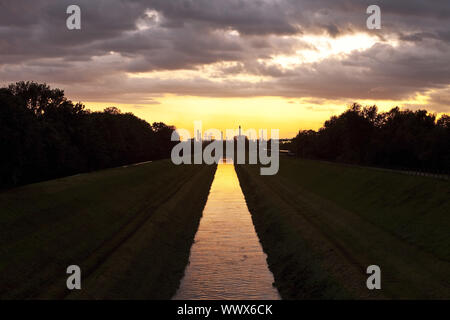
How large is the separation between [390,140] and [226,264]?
86778 millimetres

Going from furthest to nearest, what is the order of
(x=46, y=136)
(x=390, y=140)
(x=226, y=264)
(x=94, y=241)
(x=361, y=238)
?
1. (x=390, y=140)
2. (x=46, y=136)
3. (x=94, y=241)
4. (x=361, y=238)
5. (x=226, y=264)

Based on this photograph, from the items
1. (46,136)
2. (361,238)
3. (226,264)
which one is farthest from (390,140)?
(226,264)

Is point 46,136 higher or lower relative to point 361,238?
higher

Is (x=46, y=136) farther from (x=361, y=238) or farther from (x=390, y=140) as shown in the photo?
(x=390, y=140)

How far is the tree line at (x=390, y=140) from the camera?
271 feet

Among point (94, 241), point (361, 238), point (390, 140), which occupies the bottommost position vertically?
point (94, 241)

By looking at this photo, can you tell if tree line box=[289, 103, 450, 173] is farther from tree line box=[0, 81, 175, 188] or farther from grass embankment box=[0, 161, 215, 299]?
tree line box=[0, 81, 175, 188]

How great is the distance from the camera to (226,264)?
2777 cm

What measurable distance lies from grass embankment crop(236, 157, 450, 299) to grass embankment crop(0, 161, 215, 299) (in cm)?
630

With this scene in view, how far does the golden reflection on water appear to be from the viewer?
22.8 m

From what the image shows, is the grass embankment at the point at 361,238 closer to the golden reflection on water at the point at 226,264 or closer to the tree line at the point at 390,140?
the golden reflection on water at the point at 226,264

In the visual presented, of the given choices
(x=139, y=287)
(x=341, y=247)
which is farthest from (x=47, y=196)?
(x=341, y=247)
